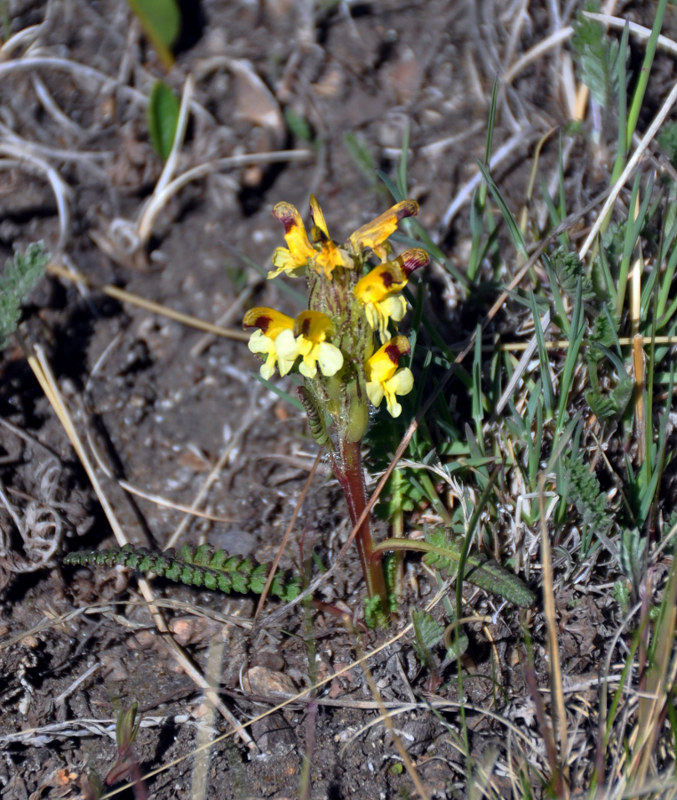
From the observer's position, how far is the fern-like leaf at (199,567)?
1987mm

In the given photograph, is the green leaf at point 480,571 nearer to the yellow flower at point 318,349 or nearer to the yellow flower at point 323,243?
the yellow flower at point 318,349

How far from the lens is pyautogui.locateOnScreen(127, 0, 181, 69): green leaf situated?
3.06 meters

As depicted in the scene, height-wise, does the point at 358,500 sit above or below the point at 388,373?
below

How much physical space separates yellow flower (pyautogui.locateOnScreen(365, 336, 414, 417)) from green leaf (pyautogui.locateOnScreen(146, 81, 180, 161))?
6.02 ft

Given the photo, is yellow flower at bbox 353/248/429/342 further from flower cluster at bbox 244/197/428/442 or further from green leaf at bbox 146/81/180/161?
green leaf at bbox 146/81/180/161

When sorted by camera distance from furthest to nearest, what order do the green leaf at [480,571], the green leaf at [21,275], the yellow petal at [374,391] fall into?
the green leaf at [21,275] < the green leaf at [480,571] < the yellow petal at [374,391]

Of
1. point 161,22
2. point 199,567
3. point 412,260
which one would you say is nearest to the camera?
point 412,260

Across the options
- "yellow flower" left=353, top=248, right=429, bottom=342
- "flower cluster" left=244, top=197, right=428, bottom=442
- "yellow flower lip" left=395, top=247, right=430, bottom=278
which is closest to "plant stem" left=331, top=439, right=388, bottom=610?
"flower cluster" left=244, top=197, right=428, bottom=442

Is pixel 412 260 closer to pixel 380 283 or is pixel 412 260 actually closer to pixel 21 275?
pixel 380 283

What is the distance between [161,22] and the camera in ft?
10.3

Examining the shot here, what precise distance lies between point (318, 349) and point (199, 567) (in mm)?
792

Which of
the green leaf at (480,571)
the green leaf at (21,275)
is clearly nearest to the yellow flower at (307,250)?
the green leaf at (480,571)

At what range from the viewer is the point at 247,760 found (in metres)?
1.88

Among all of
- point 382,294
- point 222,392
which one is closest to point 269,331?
point 382,294
